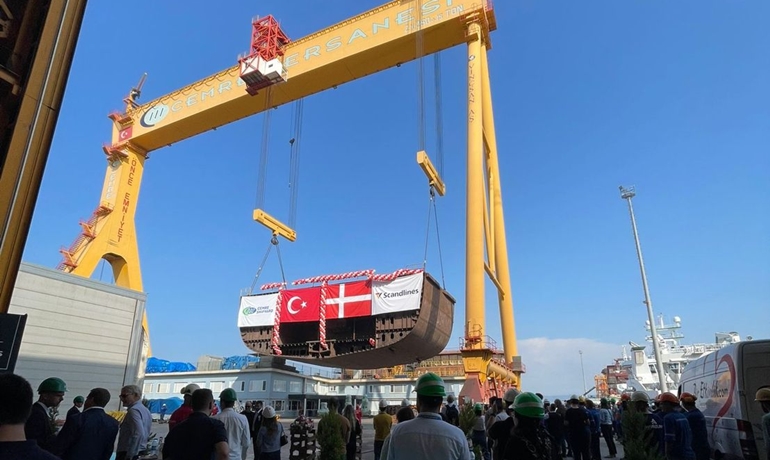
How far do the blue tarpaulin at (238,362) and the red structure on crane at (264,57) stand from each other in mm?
21542

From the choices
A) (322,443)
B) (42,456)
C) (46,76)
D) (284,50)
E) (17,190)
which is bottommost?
(322,443)

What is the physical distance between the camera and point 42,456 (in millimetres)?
1517

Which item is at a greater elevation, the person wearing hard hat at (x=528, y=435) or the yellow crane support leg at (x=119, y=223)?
the yellow crane support leg at (x=119, y=223)

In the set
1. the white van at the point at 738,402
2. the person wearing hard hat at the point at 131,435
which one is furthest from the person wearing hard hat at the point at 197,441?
the white van at the point at 738,402

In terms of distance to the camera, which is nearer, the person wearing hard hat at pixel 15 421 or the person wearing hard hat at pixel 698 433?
the person wearing hard hat at pixel 15 421

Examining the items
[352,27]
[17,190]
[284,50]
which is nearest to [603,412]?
[17,190]

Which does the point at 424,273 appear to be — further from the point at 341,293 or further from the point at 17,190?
the point at 17,190

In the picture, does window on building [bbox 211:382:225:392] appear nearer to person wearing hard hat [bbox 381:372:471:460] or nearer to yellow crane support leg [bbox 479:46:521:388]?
yellow crane support leg [bbox 479:46:521:388]

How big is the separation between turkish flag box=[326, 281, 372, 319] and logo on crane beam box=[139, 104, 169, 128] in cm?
1158

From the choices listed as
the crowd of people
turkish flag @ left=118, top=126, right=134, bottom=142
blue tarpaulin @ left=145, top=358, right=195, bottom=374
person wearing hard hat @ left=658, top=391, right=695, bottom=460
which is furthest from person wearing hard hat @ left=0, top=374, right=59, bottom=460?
blue tarpaulin @ left=145, top=358, right=195, bottom=374

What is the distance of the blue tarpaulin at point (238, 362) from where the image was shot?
33.8m

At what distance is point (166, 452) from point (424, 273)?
58.3 ft

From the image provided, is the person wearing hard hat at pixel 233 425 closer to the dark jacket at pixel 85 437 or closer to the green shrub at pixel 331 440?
the dark jacket at pixel 85 437

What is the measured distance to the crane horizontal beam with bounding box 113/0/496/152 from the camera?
58.4 ft
